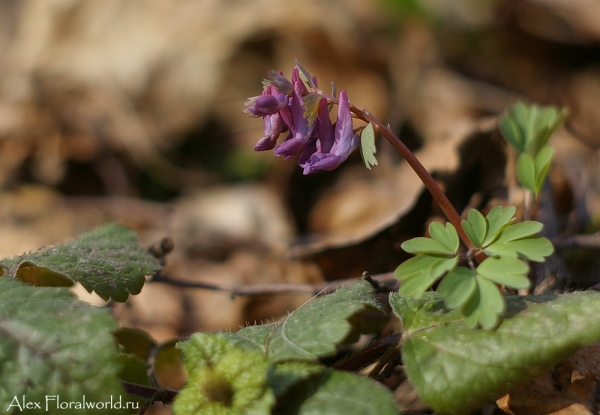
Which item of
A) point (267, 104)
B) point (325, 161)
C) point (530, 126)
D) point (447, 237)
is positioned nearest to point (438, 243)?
point (447, 237)

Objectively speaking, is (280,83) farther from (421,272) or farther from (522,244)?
(522,244)

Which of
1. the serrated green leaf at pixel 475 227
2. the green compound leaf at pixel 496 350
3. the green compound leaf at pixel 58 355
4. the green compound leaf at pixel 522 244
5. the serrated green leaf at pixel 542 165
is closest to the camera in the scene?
the green compound leaf at pixel 58 355

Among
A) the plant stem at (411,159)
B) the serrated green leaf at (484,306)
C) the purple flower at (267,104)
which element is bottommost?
the serrated green leaf at (484,306)

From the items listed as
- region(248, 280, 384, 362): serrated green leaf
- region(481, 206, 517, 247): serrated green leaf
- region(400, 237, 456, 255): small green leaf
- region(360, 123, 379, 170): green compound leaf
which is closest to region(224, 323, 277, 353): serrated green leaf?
region(248, 280, 384, 362): serrated green leaf

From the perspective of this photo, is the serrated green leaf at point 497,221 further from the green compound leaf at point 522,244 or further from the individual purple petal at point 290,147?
the individual purple petal at point 290,147

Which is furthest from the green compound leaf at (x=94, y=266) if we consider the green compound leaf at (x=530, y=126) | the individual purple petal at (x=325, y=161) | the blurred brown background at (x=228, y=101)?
the blurred brown background at (x=228, y=101)

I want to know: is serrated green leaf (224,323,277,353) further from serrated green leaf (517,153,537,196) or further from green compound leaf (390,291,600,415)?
serrated green leaf (517,153,537,196)
